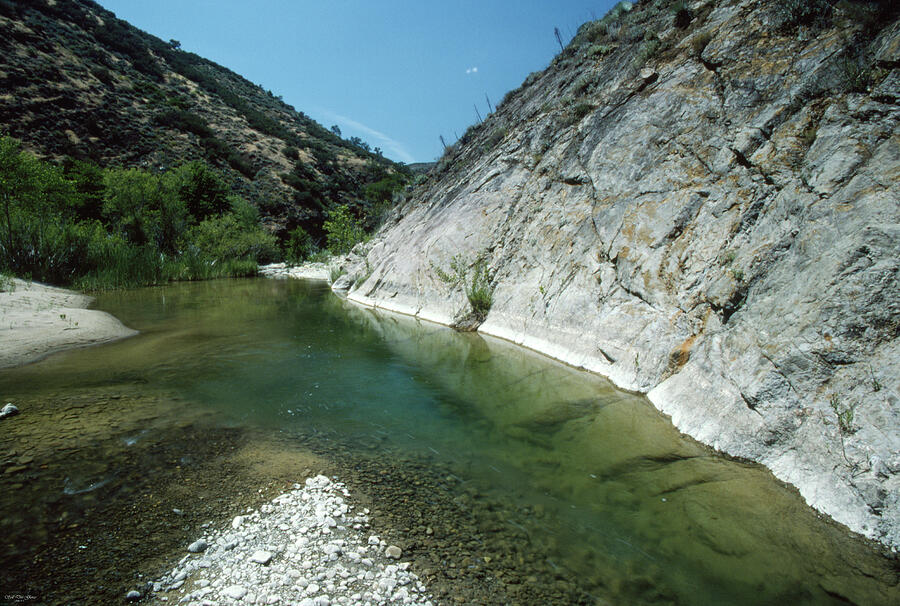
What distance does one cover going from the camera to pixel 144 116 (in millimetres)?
51594

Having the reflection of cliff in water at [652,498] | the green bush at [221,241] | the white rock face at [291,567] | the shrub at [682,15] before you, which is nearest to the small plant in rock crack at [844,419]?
the reflection of cliff in water at [652,498]

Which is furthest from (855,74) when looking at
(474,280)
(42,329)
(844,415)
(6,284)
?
(6,284)

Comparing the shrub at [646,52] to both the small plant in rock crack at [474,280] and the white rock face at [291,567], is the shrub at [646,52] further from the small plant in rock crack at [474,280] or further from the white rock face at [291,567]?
the white rock face at [291,567]

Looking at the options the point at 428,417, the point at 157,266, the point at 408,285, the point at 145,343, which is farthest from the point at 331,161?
the point at 428,417

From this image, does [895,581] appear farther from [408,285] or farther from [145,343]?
[408,285]

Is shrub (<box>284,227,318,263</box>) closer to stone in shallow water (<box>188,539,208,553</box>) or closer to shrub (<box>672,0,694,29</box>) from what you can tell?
shrub (<box>672,0,694,29</box>)

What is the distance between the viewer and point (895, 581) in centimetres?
303

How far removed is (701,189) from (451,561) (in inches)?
322

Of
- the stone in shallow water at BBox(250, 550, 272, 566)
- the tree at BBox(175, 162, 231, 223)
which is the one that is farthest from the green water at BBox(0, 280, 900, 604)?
the tree at BBox(175, 162, 231, 223)

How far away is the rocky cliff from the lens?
4.32m

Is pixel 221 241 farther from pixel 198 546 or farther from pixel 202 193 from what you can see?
pixel 198 546

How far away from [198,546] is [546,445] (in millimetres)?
3804

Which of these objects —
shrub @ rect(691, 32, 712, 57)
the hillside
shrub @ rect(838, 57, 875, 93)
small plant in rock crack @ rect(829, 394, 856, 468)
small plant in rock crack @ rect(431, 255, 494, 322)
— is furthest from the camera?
the hillside

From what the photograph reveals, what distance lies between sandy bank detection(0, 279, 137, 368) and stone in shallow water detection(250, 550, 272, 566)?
24.7 feet
